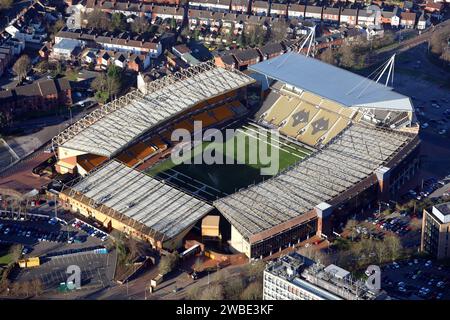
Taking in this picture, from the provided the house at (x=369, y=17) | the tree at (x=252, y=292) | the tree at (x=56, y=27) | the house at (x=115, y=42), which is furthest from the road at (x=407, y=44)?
the tree at (x=252, y=292)

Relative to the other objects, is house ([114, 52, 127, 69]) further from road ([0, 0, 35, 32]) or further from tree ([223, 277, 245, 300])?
tree ([223, 277, 245, 300])

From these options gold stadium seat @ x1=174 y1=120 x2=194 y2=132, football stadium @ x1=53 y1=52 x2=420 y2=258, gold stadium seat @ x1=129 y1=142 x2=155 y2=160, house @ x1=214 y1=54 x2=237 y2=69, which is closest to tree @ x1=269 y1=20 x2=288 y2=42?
house @ x1=214 y1=54 x2=237 y2=69

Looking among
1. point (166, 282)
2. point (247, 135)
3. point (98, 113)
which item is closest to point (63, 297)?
point (166, 282)

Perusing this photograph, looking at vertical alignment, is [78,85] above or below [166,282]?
above

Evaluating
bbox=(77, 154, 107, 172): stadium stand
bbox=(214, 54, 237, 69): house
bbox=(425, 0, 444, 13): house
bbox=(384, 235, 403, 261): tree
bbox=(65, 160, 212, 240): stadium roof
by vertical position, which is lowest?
bbox=(384, 235, 403, 261): tree

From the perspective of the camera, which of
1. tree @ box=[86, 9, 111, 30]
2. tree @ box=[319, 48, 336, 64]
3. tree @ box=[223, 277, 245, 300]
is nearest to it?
tree @ box=[223, 277, 245, 300]

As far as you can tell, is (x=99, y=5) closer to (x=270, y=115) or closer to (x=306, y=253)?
(x=270, y=115)
